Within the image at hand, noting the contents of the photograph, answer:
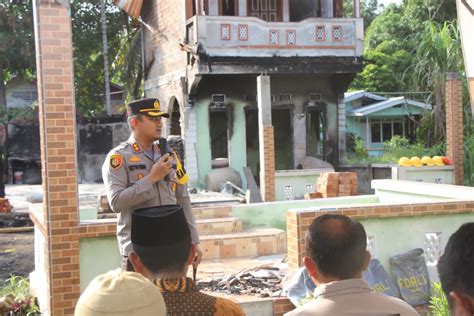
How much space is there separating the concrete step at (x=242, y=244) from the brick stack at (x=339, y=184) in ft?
15.0

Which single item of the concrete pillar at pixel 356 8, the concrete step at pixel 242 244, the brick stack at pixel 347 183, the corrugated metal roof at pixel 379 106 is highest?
the concrete pillar at pixel 356 8

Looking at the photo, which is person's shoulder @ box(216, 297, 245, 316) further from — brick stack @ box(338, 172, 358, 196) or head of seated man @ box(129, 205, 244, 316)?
brick stack @ box(338, 172, 358, 196)

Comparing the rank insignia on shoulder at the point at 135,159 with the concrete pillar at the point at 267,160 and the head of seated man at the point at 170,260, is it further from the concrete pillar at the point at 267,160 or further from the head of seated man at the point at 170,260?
the concrete pillar at the point at 267,160

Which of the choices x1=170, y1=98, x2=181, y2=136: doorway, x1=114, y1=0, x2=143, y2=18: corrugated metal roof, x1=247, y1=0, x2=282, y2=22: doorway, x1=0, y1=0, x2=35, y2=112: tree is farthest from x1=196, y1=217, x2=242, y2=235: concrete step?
x1=0, y1=0, x2=35, y2=112: tree

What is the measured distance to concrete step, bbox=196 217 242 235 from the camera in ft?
29.5

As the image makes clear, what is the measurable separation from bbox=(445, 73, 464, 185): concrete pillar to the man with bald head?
A: 1230 centimetres

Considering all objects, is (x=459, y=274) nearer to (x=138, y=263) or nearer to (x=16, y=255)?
(x=138, y=263)

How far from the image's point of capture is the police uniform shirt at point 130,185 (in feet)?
13.8

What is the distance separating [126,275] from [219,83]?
56.4 feet

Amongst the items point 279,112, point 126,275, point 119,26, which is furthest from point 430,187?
point 119,26

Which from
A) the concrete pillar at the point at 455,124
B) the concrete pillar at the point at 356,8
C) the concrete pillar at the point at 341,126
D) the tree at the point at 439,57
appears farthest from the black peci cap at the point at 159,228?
the concrete pillar at the point at 341,126

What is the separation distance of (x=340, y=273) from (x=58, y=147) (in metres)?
3.60

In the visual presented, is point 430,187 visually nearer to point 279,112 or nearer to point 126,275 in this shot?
point 126,275

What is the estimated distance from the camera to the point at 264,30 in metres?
18.1
